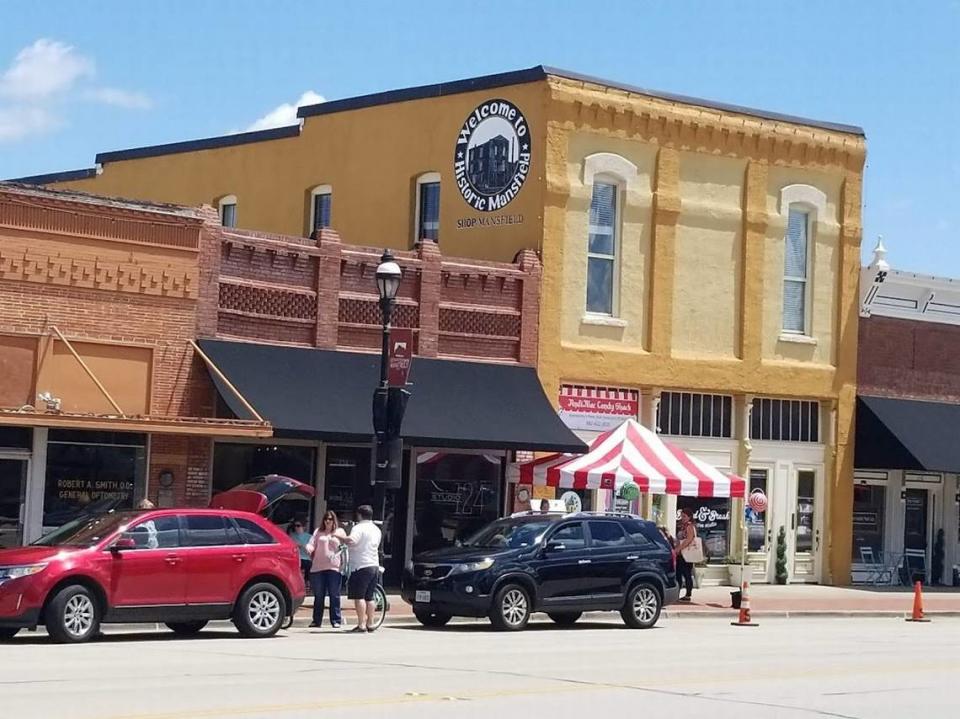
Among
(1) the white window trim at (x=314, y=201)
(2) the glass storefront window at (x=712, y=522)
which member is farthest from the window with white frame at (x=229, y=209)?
(2) the glass storefront window at (x=712, y=522)

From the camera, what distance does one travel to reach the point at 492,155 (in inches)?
1318

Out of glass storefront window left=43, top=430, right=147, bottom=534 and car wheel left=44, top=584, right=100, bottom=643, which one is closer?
car wheel left=44, top=584, right=100, bottom=643

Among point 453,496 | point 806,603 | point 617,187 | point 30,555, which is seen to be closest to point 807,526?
point 806,603

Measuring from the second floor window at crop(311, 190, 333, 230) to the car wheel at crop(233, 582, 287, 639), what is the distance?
16366 mm

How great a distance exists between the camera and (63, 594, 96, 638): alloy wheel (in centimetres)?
2017

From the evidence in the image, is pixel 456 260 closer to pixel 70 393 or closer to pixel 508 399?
pixel 508 399

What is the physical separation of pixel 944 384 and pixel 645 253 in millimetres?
8959

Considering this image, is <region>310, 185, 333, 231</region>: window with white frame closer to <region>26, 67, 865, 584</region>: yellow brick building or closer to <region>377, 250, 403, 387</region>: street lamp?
<region>26, 67, 865, 584</region>: yellow brick building

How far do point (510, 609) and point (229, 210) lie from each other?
17902 mm

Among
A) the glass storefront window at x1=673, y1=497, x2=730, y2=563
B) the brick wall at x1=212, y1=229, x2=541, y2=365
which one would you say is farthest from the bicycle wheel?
the glass storefront window at x1=673, y1=497, x2=730, y2=563

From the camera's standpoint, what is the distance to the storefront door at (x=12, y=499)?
26.0 meters

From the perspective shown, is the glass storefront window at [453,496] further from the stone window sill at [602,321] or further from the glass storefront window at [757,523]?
the glass storefront window at [757,523]

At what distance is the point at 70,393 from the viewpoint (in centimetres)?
2647

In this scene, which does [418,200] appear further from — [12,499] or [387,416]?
[12,499]
